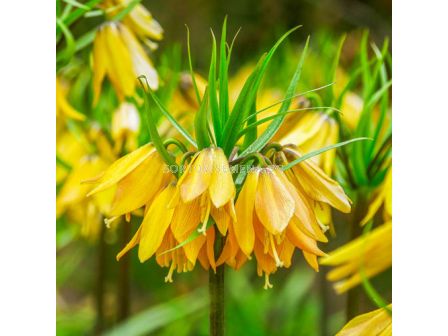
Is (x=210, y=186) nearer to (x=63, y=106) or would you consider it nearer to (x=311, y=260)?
(x=311, y=260)

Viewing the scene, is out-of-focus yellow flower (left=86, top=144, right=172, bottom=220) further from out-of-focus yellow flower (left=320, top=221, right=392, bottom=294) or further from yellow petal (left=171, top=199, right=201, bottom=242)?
out-of-focus yellow flower (left=320, top=221, right=392, bottom=294)

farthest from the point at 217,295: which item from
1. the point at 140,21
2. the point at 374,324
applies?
the point at 140,21

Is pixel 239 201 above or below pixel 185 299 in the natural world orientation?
above

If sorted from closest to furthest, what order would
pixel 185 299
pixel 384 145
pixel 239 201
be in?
pixel 239 201, pixel 384 145, pixel 185 299
